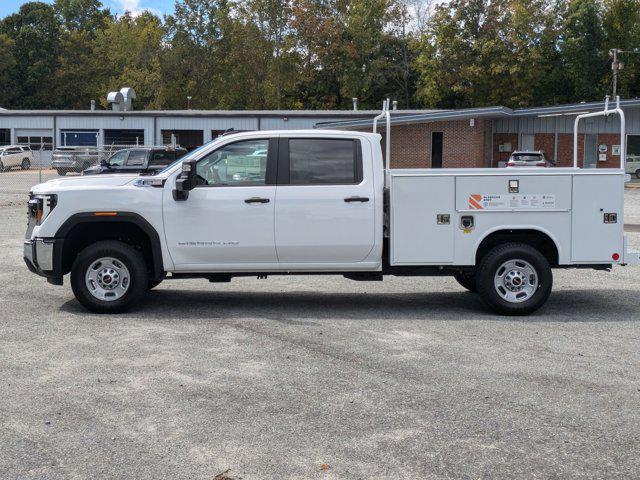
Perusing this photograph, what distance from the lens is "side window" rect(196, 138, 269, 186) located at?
887 centimetres

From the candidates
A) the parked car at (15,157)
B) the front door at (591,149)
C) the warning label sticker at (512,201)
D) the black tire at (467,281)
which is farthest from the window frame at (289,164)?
the parked car at (15,157)

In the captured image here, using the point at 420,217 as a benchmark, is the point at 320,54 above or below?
above

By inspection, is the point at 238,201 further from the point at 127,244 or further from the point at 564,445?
the point at 564,445

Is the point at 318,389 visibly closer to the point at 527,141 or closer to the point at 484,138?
the point at 484,138

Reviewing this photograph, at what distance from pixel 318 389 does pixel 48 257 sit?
160 inches

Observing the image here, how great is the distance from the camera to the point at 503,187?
884 centimetres

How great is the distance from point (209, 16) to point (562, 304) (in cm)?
7532

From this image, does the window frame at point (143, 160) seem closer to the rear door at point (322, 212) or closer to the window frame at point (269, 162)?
the window frame at point (269, 162)

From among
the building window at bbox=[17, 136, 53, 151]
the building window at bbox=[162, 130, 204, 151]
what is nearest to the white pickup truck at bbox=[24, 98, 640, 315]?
the building window at bbox=[162, 130, 204, 151]

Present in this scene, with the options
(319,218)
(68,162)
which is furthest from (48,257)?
(68,162)

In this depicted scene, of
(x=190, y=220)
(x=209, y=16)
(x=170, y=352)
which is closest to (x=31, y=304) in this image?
(x=190, y=220)

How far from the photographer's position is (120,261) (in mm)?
8836

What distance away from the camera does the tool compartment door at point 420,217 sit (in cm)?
888

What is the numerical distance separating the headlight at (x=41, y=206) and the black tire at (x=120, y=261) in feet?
1.91
